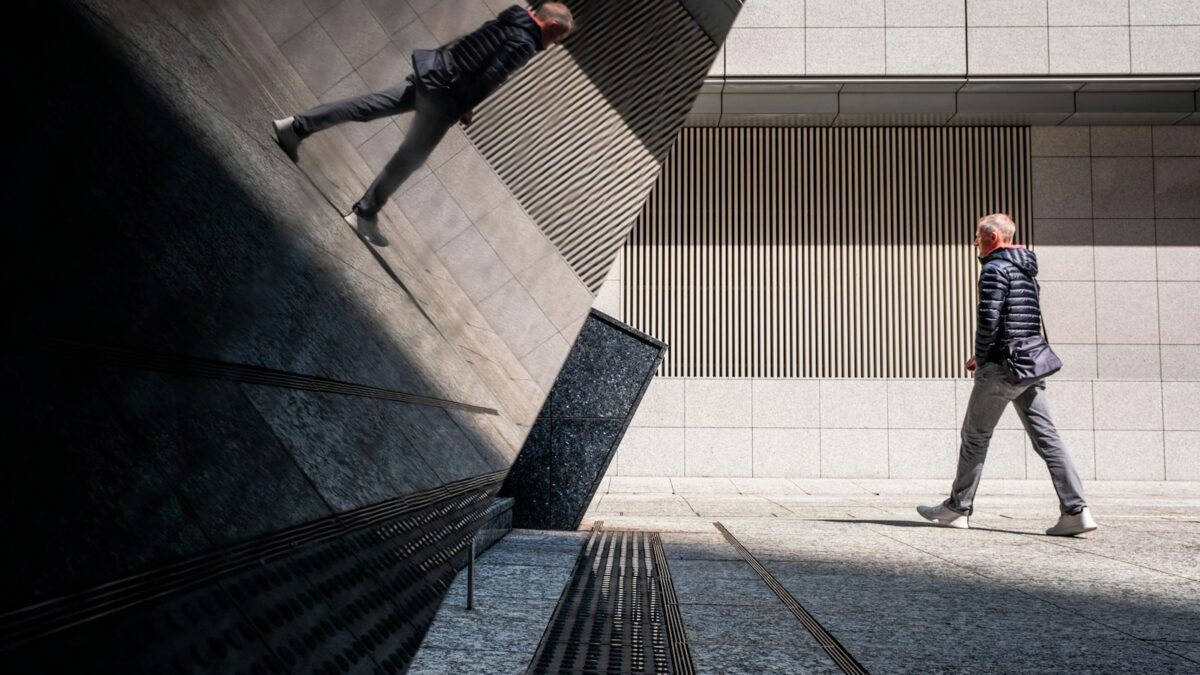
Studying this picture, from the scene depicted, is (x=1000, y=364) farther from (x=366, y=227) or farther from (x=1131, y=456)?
(x=1131, y=456)

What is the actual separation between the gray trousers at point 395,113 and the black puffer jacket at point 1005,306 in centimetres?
458

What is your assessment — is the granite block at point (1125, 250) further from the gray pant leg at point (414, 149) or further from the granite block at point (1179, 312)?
the gray pant leg at point (414, 149)

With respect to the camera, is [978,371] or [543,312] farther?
[978,371]

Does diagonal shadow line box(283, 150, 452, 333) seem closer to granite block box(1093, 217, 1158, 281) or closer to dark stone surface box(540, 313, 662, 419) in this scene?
dark stone surface box(540, 313, 662, 419)

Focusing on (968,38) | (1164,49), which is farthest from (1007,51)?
(1164,49)

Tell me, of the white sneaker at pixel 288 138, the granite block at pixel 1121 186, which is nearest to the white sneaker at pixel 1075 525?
the white sneaker at pixel 288 138

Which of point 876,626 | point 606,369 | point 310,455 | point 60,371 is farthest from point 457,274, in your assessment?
point 606,369

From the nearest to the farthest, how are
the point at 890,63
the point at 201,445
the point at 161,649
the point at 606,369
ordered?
the point at 161,649 < the point at 201,445 < the point at 606,369 < the point at 890,63

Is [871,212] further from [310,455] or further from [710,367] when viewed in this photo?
[310,455]

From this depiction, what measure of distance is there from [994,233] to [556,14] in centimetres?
446

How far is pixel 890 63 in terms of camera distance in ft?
40.1

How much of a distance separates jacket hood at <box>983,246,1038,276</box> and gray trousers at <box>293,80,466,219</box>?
4734 mm

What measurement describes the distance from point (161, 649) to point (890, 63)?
12585mm

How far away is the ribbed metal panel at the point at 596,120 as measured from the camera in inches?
87.1
